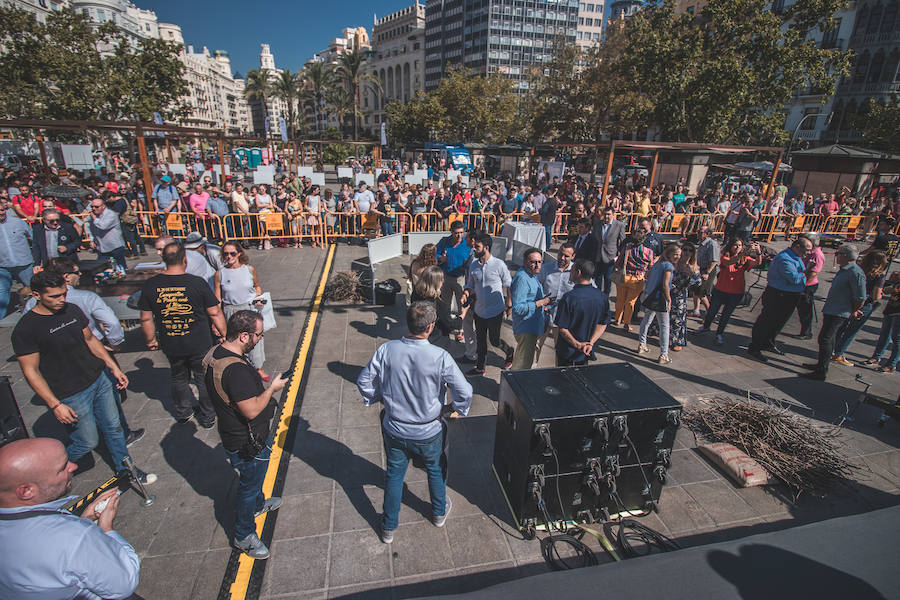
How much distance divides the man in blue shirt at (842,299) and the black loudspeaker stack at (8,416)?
31.5ft

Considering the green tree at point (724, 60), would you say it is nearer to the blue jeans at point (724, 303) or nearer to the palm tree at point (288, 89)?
the blue jeans at point (724, 303)

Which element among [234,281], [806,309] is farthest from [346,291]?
[806,309]

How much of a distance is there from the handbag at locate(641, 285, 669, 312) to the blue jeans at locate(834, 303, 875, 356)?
306 centimetres

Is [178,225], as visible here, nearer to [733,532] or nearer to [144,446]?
[144,446]

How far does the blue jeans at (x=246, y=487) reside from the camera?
3148mm

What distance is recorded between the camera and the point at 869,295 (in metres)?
7.20

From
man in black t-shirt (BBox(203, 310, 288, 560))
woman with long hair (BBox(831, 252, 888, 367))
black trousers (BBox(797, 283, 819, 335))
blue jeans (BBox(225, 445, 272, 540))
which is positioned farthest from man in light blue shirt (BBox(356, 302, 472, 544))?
black trousers (BBox(797, 283, 819, 335))

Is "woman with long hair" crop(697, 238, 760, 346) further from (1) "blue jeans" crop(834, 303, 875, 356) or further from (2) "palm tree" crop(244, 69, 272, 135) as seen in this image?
(2) "palm tree" crop(244, 69, 272, 135)

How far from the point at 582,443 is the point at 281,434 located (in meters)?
3.43

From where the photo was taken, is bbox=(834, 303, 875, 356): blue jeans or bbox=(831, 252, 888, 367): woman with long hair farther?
bbox=(834, 303, 875, 356): blue jeans

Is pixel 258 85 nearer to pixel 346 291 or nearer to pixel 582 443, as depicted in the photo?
pixel 346 291

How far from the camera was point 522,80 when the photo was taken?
286 ft

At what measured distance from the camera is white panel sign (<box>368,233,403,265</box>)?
9984 millimetres

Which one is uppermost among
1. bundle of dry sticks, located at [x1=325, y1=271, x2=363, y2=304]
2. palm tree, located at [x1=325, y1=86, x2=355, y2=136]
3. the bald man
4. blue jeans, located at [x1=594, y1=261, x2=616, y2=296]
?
palm tree, located at [x1=325, y1=86, x2=355, y2=136]
